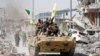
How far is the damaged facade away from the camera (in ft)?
153

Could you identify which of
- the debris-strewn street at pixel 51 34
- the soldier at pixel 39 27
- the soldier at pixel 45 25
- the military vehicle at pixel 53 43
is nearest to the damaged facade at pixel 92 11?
the debris-strewn street at pixel 51 34

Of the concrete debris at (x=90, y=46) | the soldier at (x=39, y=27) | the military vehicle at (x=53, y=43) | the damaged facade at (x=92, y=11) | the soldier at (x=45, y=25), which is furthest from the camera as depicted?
the damaged facade at (x=92, y=11)

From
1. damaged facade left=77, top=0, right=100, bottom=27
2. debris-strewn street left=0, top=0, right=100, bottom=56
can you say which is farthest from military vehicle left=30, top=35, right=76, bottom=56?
damaged facade left=77, top=0, right=100, bottom=27

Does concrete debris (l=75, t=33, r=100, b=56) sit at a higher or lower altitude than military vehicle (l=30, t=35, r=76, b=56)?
lower

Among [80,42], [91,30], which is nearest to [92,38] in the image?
[80,42]

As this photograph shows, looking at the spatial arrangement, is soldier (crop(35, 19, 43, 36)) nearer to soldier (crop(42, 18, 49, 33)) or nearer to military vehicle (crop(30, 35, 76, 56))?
soldier (crop(42, 18, 49, 33))

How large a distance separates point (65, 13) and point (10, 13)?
31.2 metres

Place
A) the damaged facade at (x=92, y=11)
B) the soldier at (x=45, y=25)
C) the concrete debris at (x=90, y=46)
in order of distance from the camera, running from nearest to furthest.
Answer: the soldier at (x=45, y=25) < the concrete debris at (x=90, y=46) < the damaged facade at (x=92, y=11)

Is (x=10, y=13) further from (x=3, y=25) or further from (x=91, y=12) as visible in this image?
(x=91, y=12)

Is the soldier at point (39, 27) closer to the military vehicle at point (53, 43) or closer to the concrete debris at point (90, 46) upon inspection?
the military vehicle at point (53, 43)

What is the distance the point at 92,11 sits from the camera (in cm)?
4859

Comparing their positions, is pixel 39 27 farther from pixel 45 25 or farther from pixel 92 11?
pixel 92 11

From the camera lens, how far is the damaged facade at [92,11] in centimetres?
4662

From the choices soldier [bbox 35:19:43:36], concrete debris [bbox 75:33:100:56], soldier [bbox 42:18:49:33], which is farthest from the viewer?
concrete debris [bbox 75:33:100:56]
